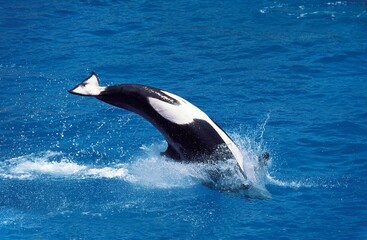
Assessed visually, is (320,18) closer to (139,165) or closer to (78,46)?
(78,46)

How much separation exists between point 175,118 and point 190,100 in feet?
15.3

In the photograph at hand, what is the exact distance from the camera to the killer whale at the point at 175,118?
9.71 m

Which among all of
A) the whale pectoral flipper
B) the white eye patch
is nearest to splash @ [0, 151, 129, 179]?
the whale pectoral flipper

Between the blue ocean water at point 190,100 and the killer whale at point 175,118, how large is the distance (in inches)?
14.1

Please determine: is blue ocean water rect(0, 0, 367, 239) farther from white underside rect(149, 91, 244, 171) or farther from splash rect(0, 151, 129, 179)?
white underside rect(149, 91, 244, 171)

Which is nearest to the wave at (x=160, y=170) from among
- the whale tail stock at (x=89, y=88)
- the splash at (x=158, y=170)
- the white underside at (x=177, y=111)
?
the splash at (x=158, y=170)

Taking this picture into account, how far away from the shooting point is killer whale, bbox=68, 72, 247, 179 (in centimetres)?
971

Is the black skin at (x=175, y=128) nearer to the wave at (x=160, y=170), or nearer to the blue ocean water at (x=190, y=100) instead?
the wave at (x=160, y=170)

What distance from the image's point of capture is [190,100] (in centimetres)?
1445

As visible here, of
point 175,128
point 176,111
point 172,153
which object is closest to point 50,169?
point 172,153

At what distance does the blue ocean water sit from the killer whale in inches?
14.1

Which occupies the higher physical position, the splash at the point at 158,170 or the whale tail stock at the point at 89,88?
the whale tail stock at the point at 89,88

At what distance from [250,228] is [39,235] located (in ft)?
9.50

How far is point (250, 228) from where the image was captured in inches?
389
